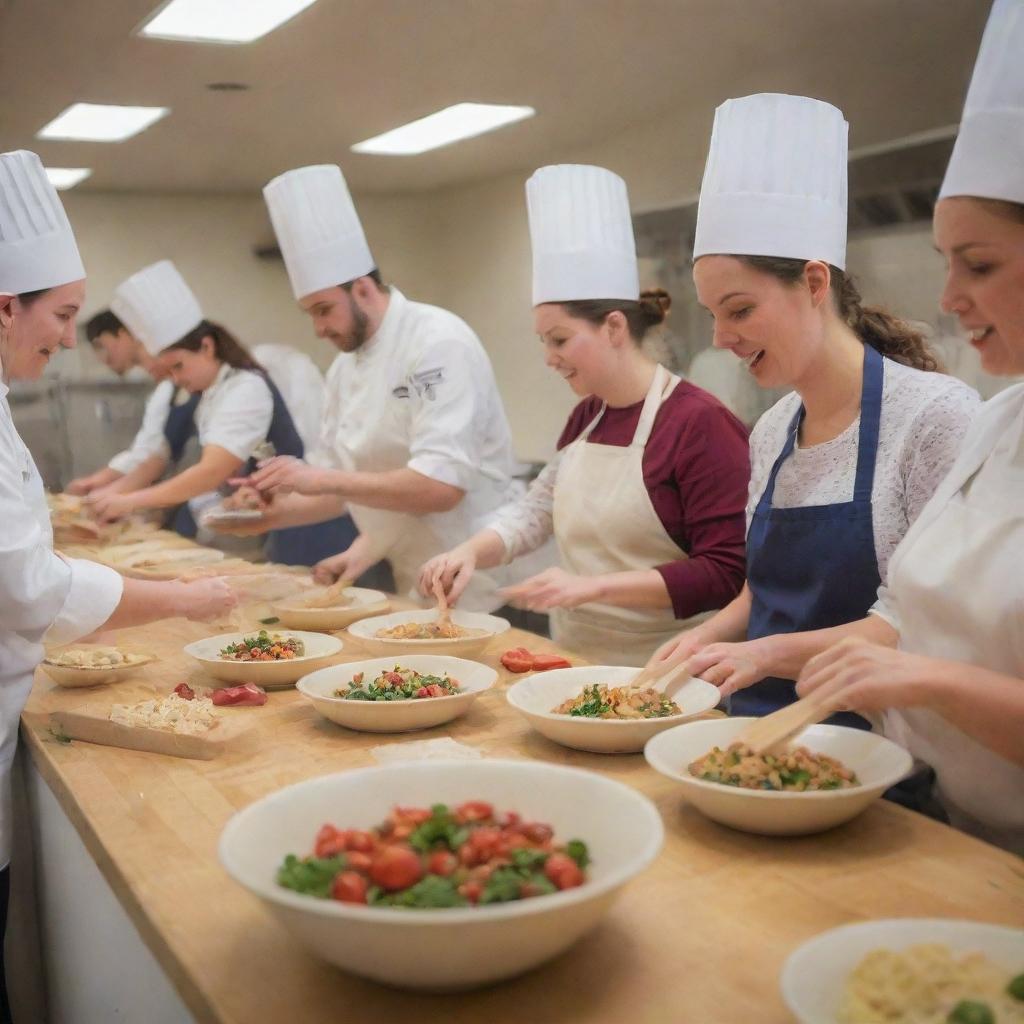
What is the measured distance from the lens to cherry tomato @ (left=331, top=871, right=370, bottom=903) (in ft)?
3.21

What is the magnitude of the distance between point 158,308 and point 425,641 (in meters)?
3.12

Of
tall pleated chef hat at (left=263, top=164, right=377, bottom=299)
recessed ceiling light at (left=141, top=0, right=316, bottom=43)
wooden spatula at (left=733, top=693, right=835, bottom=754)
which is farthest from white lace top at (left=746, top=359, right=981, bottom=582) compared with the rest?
recessed ceiling light at (left=141, top=0, right=316, bottom=43)

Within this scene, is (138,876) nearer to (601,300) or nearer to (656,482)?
(656,482)

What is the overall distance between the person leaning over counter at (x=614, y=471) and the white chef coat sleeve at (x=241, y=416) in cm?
191

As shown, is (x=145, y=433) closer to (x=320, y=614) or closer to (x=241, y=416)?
(x=241, y=416)

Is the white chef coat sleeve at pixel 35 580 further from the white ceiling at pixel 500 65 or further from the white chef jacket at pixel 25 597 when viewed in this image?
the white ceiling at pixel 500 65

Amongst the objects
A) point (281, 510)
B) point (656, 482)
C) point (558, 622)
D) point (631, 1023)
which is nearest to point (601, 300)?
point (656, 482)

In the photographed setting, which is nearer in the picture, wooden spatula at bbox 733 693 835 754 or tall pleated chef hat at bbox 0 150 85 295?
wooden spatula at bbox 733 693 835 754

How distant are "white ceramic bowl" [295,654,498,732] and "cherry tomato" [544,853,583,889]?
0.72 metres

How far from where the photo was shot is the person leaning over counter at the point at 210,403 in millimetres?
4336

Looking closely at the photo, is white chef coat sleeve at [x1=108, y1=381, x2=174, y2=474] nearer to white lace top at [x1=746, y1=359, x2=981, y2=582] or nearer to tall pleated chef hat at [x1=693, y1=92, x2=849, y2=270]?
tall pleated chef hat at [x1=693, y1=92, x2=849, y2=270]

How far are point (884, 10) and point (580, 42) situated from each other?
1.12 m

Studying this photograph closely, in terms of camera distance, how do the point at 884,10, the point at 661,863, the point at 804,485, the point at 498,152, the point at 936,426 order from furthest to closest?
the point at 498,152 → the point at 884,10 → the point at 804,485 → the point at 936,426 → the point at 661,863

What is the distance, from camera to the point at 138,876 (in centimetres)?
128
